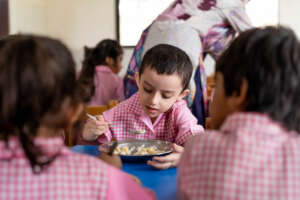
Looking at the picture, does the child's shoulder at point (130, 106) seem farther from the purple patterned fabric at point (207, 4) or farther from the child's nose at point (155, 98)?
the purple patterned fabric at point (207, 4)

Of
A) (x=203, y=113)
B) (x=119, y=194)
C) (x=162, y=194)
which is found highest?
(x=119, y=194)

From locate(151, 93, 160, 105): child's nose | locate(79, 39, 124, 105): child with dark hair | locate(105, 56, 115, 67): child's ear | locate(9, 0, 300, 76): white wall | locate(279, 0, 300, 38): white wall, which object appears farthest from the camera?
locate(9, 0, 300, 76): white wall

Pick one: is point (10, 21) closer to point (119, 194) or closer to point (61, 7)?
point (61, 7)

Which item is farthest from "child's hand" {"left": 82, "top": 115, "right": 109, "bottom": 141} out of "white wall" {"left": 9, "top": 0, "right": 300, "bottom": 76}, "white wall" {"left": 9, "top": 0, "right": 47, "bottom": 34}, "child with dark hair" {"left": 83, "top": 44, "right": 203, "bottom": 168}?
"white wall" {"left": 9, "top": 0, "right": 300, "bottom": 76}

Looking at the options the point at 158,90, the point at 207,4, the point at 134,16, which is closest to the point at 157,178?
the point at 158,90

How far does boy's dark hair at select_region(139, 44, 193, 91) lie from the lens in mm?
1464

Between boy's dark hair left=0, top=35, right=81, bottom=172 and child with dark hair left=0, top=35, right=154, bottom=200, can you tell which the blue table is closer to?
child with dark hair left=0, top=35, right=154, bottom=200

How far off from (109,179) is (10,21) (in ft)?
12.4

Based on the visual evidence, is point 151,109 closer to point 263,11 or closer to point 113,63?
point 113,63

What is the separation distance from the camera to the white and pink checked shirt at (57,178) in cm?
61

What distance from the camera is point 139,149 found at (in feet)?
4.15

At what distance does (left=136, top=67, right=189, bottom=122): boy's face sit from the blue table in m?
0.37

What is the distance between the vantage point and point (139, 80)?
1.57 metres

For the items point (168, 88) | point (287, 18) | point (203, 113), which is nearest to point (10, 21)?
point (203, 113)
